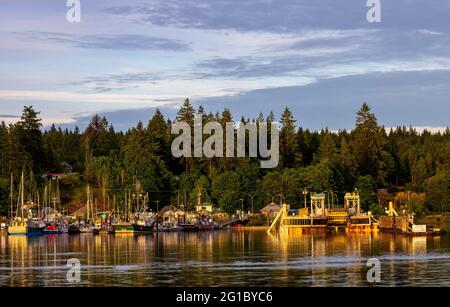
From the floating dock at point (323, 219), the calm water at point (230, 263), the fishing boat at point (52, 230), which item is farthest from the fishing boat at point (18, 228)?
the floating dock at point (323, 219)

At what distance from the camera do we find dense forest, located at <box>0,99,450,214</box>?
6880 inches

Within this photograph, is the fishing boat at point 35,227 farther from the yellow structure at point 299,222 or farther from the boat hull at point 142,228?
the yellow structure at point 299,222

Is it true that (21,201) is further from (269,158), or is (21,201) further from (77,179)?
(269,158)

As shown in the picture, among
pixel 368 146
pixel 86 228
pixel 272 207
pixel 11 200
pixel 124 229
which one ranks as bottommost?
pixel 124 229

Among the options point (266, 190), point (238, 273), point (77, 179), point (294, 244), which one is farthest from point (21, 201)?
point (238, 273)

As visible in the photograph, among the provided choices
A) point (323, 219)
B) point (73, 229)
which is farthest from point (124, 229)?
point (323, 219)

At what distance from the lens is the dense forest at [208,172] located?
17475cm

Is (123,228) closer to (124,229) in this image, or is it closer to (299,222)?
(124,229)

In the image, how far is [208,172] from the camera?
188000mm

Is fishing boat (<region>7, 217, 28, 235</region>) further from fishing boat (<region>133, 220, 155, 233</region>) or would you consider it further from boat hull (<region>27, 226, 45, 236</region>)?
fishing boat (<region>133, 220, 155, 233</region>)

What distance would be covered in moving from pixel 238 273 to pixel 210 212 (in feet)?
349

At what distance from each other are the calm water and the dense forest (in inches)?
2454

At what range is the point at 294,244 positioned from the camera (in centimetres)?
10844

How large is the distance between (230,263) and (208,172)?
111 m
